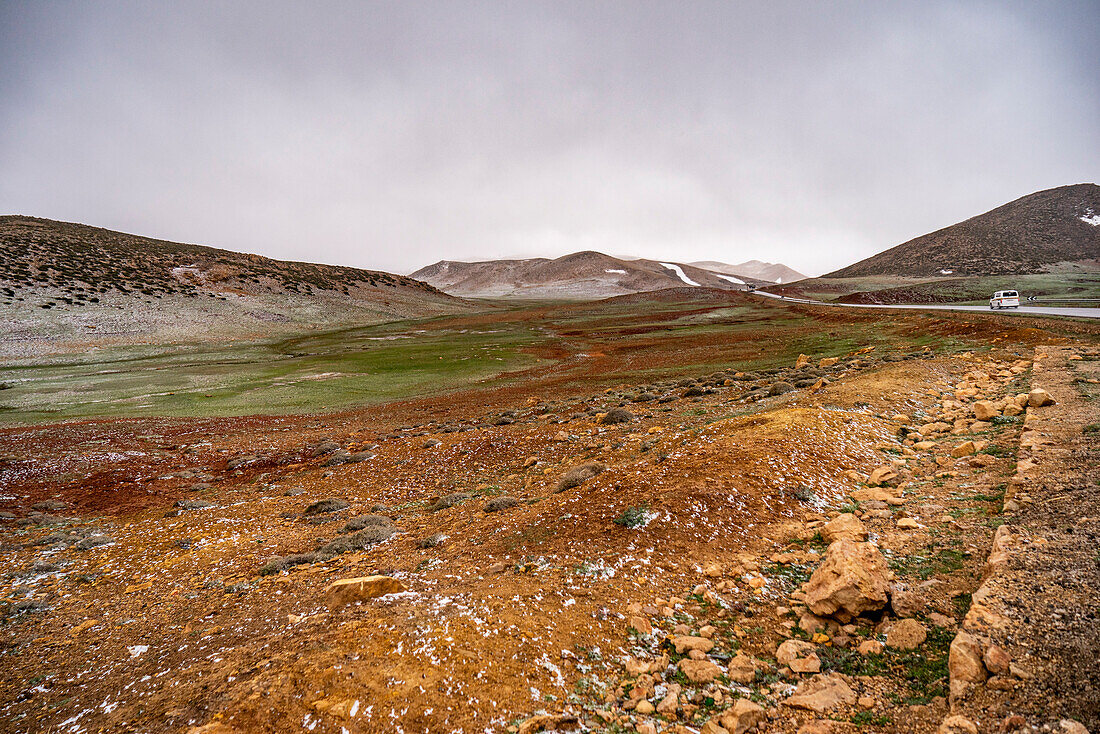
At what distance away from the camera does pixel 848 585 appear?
642 centimetres

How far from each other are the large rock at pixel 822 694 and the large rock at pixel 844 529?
327 cm

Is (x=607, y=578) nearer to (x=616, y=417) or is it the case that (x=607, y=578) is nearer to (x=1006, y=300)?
(x=616, y=417)

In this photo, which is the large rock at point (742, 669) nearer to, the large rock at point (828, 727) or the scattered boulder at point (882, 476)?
the large rock at point (828, 727)

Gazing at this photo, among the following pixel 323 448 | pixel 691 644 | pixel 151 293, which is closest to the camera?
pixel 691 644

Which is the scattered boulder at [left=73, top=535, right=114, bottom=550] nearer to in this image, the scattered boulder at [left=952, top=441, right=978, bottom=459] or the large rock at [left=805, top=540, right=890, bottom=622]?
the large rock at [left=805, top=540, right=890, bottom=622]

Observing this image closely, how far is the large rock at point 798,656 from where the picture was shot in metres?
5.64

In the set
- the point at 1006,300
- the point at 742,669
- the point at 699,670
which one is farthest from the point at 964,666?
the point at 1006,300

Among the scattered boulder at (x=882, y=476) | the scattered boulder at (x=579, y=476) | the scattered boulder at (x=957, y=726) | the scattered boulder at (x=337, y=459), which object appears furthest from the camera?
the scattered boulder at (x=337, y=459)

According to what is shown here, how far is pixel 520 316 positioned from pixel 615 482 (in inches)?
3358

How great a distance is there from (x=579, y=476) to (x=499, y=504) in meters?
2.21

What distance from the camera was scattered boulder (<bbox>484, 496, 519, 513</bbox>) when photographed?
1144 centimetres

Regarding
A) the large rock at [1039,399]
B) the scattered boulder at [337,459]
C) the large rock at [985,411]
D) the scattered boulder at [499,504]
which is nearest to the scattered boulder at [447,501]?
the scattered boulder at [499,504]

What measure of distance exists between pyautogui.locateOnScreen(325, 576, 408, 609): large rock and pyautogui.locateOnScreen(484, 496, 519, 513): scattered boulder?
386 cm

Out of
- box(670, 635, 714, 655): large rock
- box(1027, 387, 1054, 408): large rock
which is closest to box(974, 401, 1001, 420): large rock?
box(1027, 387, 1054, 408): large rock
